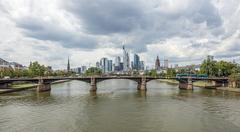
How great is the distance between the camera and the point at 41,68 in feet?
582

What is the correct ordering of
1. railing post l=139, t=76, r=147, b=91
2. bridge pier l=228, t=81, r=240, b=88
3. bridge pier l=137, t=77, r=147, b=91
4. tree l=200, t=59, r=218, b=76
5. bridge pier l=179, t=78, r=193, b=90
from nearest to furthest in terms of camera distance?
bridge pier l=228, t=81, r=240, b=88, railing post l=139, t=76, r=147, b=91, bridge pier l=137, t=77, r=147, b=91, bridge pier l=179, t=78, r=193, b=90, tree l=200, t=59, r=218, b=76

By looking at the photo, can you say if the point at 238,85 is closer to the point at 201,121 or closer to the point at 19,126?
the point at 201,121

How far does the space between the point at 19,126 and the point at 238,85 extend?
94963mm

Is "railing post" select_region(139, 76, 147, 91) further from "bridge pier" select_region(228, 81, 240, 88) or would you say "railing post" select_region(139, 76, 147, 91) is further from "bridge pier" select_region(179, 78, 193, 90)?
"bridge pier" select_region(228, 81, 240, 88)

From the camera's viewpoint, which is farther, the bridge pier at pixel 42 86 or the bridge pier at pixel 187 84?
the bridge pier at pixel 187 84

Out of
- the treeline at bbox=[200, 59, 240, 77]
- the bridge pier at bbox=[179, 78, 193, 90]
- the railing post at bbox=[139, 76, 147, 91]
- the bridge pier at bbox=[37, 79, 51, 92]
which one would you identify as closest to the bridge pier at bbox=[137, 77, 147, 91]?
the railing post at bbox=[139, 76, 147, 91]

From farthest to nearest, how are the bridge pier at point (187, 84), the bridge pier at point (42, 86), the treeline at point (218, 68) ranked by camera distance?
the treeline at point (218, 68) → the bridge pier at point (187, 84) → the bridge pier at point (42, 86)

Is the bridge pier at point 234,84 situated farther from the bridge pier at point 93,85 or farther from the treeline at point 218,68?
the bridge pier at point 93,85

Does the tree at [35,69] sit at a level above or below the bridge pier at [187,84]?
above

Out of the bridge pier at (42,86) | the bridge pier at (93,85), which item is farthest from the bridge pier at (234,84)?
the bridge pier at (42,86)

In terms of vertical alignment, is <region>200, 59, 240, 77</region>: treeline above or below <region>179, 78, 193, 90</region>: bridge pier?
above

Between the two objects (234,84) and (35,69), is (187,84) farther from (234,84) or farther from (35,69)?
(35,69)

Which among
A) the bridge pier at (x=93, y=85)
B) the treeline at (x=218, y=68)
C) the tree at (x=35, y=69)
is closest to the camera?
the bridge pier at (x=93, y=85)

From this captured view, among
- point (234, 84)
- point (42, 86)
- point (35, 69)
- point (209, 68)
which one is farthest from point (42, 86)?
point (209, 68)
